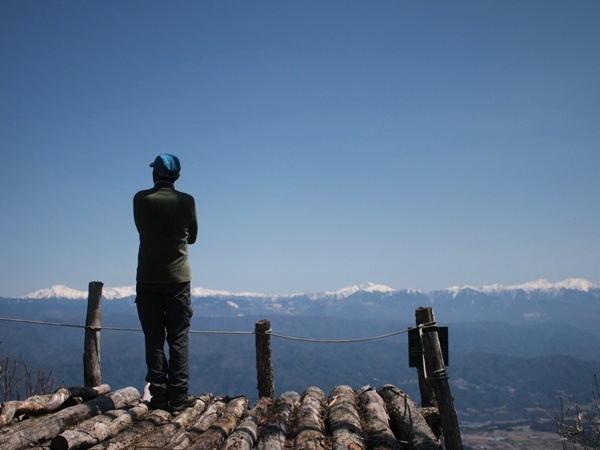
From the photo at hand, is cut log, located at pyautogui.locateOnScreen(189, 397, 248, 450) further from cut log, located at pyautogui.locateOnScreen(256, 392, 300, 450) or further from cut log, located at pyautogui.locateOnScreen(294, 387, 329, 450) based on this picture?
cut log, located at pyautogui.locateOnScreen(294, 387, 329, 450)

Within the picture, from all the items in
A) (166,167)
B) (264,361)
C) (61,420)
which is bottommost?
(61,420)

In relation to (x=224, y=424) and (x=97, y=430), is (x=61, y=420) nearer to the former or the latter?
(x=97, y=430)

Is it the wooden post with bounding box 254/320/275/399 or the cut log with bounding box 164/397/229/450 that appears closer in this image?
the cut log with bounding box 164/397/229/450

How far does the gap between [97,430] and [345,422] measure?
2.61 metres

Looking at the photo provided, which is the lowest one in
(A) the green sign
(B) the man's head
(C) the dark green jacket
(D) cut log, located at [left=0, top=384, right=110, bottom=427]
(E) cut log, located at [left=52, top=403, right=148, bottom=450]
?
(E) cut log, located at [left=52, top=403, right=148, bottom=450]

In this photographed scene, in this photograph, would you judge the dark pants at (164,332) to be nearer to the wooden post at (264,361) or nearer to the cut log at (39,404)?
the cut log at (39,404)

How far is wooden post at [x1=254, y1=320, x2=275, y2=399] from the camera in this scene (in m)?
8.31

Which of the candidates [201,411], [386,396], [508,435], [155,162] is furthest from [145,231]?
[508,435]

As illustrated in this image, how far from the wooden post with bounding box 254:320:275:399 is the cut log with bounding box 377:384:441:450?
195cm

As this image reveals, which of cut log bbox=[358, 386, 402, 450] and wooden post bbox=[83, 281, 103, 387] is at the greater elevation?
wooden post bbox=[83, 281, 103, 387]

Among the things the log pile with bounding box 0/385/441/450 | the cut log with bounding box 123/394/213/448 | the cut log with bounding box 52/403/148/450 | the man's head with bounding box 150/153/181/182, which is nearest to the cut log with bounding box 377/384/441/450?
the log pile with bounding box 0/385/441/450

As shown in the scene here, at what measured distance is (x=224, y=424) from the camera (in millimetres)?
5773

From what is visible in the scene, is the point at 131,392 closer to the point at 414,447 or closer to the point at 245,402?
the point at 245,402

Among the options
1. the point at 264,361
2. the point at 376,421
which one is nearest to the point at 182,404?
the point at 264,361
